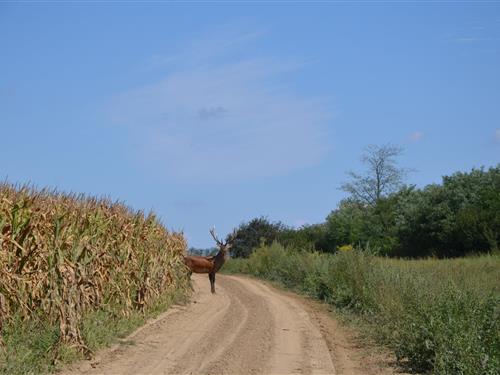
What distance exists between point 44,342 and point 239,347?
12.8ft

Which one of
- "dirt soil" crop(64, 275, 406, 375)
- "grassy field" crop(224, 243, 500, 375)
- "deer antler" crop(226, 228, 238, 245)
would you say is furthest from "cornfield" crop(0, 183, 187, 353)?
"deer antler" crop(226, 228, 238, 245)

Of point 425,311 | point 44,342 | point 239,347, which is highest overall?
point 425,311

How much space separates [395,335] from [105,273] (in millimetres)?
6875

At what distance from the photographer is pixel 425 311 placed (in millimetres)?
11961

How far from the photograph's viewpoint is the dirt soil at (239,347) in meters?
11.6

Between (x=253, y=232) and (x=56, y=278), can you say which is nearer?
(x=56, y=278)

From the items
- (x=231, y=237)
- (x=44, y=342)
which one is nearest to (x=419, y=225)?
(x=231, y=237)

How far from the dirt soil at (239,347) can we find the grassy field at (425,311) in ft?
2.23

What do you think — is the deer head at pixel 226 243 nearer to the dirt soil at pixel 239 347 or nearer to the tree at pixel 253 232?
the dirt soil at pixel 239 347

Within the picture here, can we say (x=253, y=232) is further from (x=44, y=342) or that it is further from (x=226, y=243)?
(x=44, y=342)

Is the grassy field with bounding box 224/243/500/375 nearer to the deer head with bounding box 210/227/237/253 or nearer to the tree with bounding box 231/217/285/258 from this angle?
the deer head with bounding box 210/227/237/253

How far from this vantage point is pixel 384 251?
54.0m

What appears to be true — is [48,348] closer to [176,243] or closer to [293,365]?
[293,365]

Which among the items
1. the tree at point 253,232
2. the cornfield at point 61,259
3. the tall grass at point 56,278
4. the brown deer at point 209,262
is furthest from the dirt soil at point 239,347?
the tree at point 253,232
